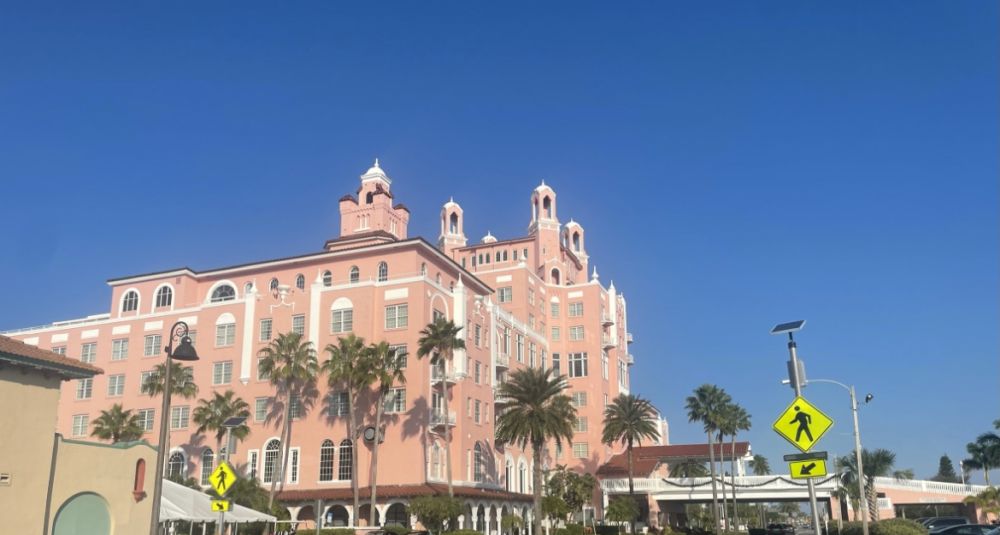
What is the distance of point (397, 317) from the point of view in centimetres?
6366

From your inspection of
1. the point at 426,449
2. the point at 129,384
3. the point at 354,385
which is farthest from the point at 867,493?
the point at 129,384

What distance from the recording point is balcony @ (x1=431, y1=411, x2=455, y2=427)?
198 ft

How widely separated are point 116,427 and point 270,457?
1217 cm

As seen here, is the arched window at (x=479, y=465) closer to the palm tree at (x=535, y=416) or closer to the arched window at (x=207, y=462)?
the palm tree at (x=535, y=416)

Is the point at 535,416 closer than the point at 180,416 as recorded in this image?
Yes

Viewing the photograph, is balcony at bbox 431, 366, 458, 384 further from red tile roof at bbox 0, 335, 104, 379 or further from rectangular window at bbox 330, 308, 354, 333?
red tile roof at bbox 0, 335, 104, 379

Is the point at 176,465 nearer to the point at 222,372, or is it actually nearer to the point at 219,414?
the point at 222,372

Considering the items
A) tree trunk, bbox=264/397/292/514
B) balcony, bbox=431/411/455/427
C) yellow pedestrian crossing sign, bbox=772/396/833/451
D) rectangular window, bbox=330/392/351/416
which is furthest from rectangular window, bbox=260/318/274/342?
yellow pedestrian crossing sign, bbox=772/396/833/451

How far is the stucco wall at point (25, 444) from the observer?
22.8m

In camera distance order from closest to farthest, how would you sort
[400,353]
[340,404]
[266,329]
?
1. [400,353]
2. [340,404]
3. [266,329]

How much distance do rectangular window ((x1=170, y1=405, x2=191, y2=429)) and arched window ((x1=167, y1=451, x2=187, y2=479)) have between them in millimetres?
2160

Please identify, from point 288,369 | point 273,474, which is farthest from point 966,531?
point 273,474

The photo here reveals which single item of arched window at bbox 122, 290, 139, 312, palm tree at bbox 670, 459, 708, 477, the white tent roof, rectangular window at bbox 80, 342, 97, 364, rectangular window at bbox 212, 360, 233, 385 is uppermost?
arched window at bbox 122, 290, 139, 312

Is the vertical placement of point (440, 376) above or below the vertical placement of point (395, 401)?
above
